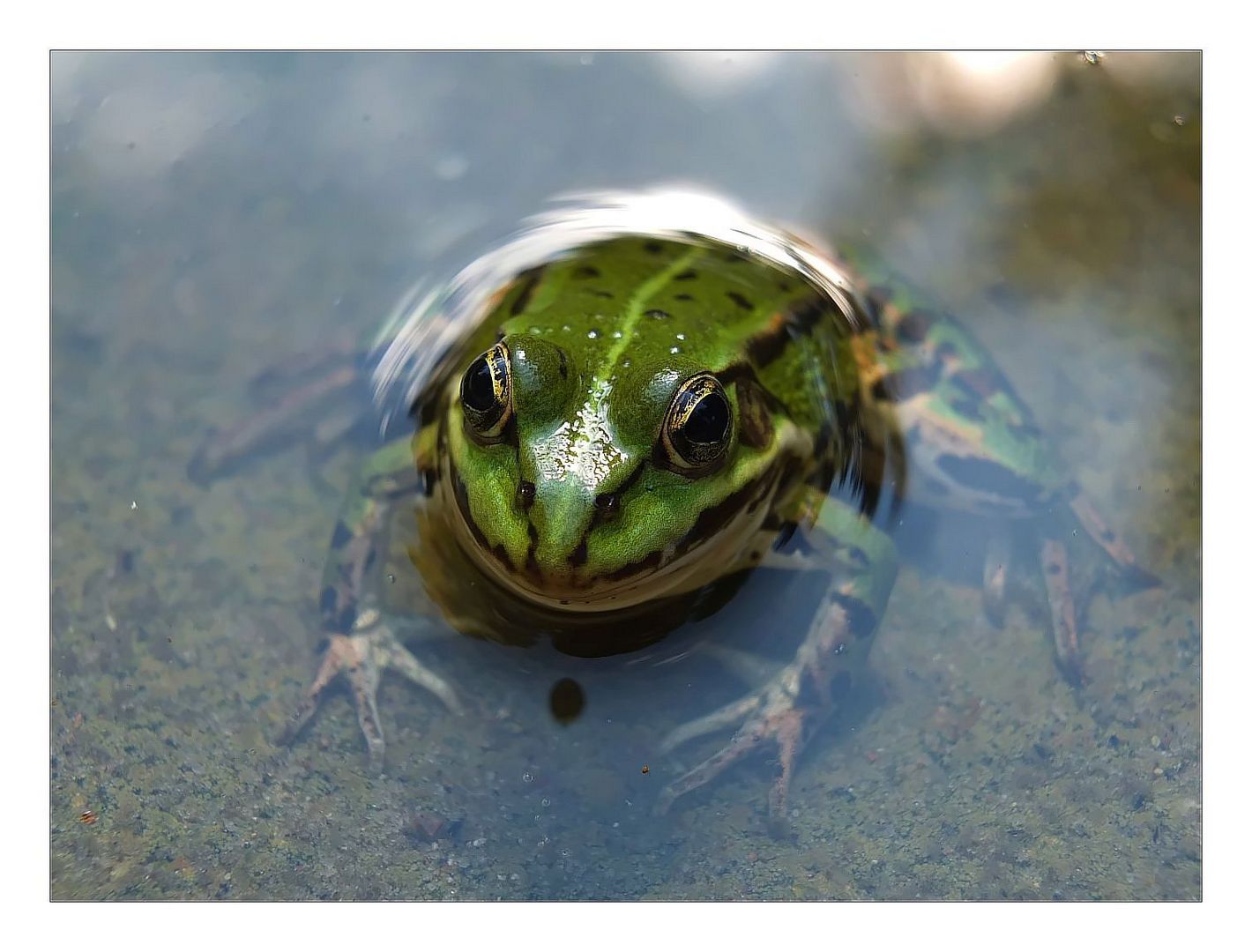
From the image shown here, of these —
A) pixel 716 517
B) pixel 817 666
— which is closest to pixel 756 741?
pixel 817 666

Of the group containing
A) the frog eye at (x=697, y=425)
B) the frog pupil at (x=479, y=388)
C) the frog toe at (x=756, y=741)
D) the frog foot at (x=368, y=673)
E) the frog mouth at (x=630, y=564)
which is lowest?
the frog toe at (x=756, y=741)

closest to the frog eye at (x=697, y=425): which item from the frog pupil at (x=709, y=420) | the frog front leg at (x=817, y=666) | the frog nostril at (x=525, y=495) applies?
the frog pupil at (x=709, y=420)

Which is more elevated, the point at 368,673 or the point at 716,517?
the point at 716,517

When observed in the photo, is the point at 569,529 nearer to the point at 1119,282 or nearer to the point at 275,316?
the point at 275,316

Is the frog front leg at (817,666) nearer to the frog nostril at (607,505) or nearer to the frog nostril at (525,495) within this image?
the frog nostril at (607,505)

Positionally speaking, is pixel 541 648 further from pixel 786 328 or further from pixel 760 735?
pixel 786 328

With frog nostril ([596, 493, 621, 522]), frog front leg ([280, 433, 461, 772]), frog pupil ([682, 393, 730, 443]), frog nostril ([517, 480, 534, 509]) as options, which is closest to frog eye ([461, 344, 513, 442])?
frog nostril ([517, 480, 534, 509])

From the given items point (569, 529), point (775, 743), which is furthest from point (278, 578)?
point (775, 743)

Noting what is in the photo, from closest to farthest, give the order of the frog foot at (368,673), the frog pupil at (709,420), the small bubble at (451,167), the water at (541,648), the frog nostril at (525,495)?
the frog nostril at (525,495) < the frog pupil at (709,420) < the water at (541,648) < the frog foot at (368,673) < the small bubble at (451,167)

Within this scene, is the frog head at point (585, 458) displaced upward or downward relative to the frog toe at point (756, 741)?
upward
